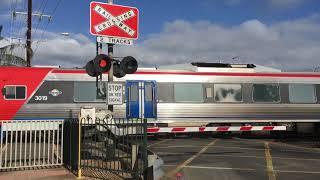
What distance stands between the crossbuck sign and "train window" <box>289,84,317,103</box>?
12678 millimetres

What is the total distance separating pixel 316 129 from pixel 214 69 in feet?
21.4

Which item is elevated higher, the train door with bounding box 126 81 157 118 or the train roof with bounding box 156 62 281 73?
the train roof with bounding box 156 62 281 73

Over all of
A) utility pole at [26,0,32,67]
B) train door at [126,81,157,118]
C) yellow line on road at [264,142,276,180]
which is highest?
utility pole at [26,0,32,67]

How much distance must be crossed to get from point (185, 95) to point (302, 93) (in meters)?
6.51

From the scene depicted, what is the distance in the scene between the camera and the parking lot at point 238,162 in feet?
34.8

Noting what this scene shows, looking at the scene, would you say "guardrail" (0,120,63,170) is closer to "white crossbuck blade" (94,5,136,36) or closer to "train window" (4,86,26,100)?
"white crossbuck blade" (94,5,136,36)

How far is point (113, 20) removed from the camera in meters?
12.0

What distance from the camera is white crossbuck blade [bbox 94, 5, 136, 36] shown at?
11820 mm

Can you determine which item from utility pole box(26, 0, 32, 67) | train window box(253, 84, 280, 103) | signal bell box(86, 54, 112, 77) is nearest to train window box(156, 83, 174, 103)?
train window box(253, 84, 280, 103)

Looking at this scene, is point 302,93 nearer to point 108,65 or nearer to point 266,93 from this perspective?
point 266,93

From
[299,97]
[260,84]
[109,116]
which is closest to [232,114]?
[260,84]

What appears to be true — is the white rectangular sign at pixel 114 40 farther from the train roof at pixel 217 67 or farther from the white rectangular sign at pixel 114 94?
the train roof at pixel 217 67

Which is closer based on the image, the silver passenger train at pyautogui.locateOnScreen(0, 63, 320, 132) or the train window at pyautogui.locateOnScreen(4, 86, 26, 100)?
the train window at pyautogui.locateOnScreen(4, 86, 26, 100)

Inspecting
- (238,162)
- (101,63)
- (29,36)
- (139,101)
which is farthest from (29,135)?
(29,36)
